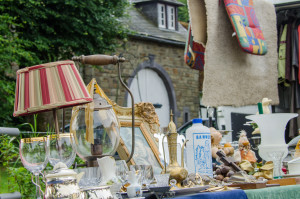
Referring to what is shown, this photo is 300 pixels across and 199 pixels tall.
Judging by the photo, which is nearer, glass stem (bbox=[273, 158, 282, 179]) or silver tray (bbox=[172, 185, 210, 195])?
silver tray (bbox=[172, 185, 210, 195])

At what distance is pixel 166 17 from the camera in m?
19.6

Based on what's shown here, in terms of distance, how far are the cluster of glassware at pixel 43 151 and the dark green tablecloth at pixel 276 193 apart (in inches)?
28.6

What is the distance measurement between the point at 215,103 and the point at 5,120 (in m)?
8.35

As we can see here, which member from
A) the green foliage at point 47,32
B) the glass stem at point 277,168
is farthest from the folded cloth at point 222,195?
the green foliage at point 47,32

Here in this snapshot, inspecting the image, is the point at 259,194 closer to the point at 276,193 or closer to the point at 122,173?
the point at 276,193

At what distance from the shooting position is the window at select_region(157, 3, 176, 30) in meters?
19.3

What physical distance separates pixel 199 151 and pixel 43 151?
804 millimetres

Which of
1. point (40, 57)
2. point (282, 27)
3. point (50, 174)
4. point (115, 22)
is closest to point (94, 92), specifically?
point (50, 174)

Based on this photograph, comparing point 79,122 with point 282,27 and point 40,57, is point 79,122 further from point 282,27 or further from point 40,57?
point 40,57

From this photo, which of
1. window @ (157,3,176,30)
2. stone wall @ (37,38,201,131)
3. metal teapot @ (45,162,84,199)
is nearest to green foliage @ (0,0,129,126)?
stone wall @ (37,38,201,131)

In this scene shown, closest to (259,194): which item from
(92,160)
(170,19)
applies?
(92,160)

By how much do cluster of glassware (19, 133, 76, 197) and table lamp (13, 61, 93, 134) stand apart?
11cm

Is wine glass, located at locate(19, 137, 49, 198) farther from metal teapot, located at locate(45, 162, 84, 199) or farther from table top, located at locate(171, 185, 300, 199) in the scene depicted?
table top, located at locate(171, 185, 300, 199)

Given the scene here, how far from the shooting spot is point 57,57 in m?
13.0
